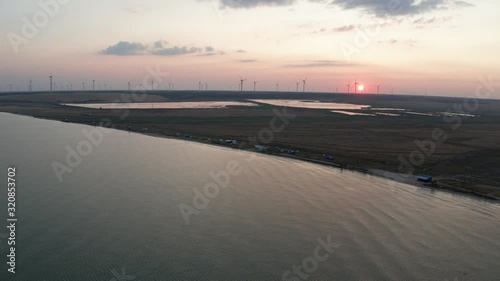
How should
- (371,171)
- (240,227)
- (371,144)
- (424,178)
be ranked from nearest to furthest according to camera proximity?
(240,227) < (424,178) < (371,171) < (371,144)

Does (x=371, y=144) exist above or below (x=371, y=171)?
above

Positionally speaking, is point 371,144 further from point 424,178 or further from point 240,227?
point 240,227

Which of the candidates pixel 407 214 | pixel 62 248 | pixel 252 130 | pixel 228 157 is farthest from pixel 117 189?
pixel 252 130

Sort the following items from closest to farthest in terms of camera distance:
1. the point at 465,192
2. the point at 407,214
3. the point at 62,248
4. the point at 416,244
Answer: the point at 62,248, the point at 416,244, the point at 407,214, the point at 465,192

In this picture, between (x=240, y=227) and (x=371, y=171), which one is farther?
(x=371, y=171)

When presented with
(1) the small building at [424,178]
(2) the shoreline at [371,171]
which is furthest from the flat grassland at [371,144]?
(1) the small building at [424,178]

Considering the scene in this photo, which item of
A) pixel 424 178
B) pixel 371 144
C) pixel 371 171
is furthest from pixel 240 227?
pixel 371 144

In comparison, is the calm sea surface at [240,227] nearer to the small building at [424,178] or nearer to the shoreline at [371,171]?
the shoreline at [371,171]

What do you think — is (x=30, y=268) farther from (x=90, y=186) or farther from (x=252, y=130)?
(x=252, y=130)

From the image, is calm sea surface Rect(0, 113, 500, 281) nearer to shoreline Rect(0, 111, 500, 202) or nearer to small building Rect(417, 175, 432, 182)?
shoreline Rect(0, 111, 500, 202)
